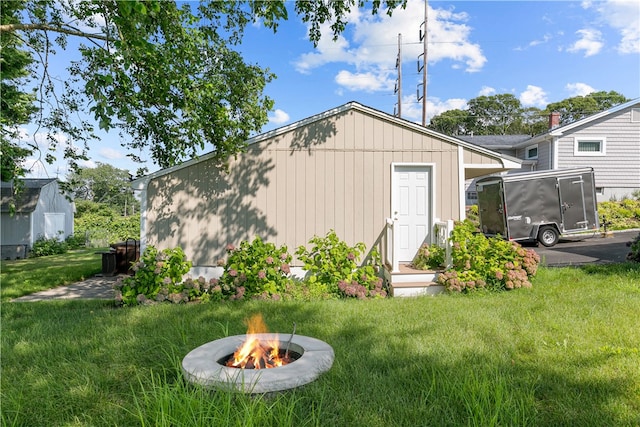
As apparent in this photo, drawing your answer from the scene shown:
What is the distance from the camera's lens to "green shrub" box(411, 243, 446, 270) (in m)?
6.56

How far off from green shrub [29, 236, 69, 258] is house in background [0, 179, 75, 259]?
187mm

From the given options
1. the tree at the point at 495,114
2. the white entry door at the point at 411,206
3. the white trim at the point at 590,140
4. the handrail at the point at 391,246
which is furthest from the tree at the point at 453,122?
the handrail at the point at 391,246

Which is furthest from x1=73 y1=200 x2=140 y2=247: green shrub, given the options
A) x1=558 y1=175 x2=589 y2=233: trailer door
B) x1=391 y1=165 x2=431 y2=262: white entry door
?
x1=558 y1=175 x2=589 y2=233: trailer door

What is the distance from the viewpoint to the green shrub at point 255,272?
566cm

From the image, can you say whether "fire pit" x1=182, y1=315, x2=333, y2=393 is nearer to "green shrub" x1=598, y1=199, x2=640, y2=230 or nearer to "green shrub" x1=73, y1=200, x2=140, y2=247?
"green shrub" x1=598, y1=199, x2=640, y2=230

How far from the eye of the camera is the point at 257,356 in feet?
8.85

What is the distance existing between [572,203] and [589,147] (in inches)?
301

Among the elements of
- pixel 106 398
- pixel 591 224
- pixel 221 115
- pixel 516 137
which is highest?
pixel 516 137

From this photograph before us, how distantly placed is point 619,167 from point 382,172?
16.1 m

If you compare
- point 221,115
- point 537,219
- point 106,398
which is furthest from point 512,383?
point 537,219

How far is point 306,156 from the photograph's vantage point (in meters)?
6.81

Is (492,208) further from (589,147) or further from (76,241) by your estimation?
(76,241)

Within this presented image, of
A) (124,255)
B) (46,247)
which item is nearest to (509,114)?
(124,255)

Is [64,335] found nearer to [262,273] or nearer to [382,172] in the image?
[262,273]
